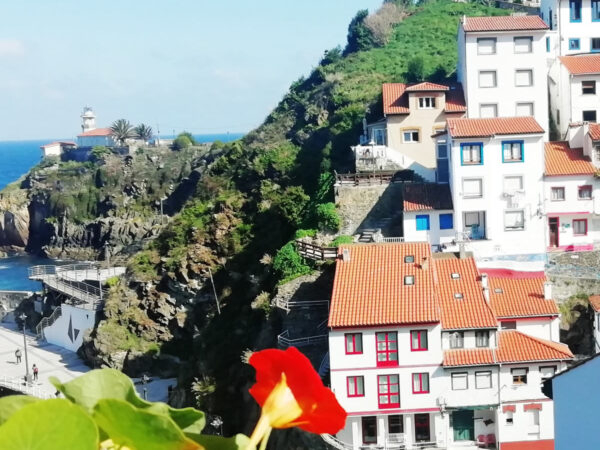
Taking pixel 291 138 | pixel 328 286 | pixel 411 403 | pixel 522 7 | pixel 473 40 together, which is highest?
pixel 522 7

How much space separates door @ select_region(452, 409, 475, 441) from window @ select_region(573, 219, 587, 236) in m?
11.8

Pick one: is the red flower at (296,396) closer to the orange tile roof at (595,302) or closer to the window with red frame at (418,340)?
the window with red frame at (418,340)

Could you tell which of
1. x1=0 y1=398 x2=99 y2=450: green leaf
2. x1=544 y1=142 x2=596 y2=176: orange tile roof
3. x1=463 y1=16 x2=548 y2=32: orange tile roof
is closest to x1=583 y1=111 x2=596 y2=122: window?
x1=544 y1=142 x2=596 y2=176: orange tile roof

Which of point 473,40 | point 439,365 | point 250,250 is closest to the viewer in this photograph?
point 439,365

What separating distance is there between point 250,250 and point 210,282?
2.96 meters

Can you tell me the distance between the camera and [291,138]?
61500mm

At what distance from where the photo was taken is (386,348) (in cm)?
2983

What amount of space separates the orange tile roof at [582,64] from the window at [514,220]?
9701mm

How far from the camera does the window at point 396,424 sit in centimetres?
3008

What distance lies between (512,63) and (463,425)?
19.4 metres

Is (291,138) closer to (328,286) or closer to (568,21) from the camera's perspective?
(568,21)

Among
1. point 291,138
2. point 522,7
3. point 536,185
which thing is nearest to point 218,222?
point 291,138

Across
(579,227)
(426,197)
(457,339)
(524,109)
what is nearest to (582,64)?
(524,109)

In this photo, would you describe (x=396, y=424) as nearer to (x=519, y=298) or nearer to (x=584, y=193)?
(x=519, y=298)
